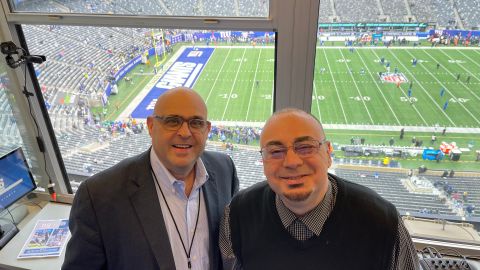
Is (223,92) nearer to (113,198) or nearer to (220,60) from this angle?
(220,60)

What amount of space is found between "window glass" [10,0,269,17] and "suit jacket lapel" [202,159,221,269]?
0.97 metres

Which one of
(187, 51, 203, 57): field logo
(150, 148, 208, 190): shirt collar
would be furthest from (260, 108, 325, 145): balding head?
(187, 51, 203, 57): field logo

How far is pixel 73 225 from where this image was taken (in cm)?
151

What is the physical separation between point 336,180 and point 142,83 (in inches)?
66.0

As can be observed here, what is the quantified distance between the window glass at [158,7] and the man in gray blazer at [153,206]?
0.72 metres

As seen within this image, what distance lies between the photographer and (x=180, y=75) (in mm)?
2475

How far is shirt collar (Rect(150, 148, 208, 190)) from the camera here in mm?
1577

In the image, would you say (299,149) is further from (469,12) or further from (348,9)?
(469,12)

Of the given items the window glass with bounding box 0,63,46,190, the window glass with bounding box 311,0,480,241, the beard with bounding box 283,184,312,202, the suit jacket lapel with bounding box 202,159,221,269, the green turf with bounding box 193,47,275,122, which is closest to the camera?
the beard with bounding box 283,184,312,202

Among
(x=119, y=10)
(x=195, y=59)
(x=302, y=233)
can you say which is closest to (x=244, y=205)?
(x=302, y=233)

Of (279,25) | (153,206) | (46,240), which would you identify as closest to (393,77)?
(279,25)

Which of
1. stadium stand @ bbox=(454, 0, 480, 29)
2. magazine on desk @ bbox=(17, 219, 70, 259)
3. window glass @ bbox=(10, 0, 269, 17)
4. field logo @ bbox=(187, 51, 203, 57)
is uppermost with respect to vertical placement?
window glass @ bbox=(10, 0, 269, 17)

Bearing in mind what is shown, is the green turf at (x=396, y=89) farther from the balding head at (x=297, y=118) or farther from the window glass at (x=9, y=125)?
the window glass at (x=9, y=125)

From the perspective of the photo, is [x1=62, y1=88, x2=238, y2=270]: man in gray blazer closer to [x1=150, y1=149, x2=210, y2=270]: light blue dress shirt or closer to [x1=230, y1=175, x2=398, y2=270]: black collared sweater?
[x1=150, y1=149, x2=210, y2=270]: light blue dress shirt
